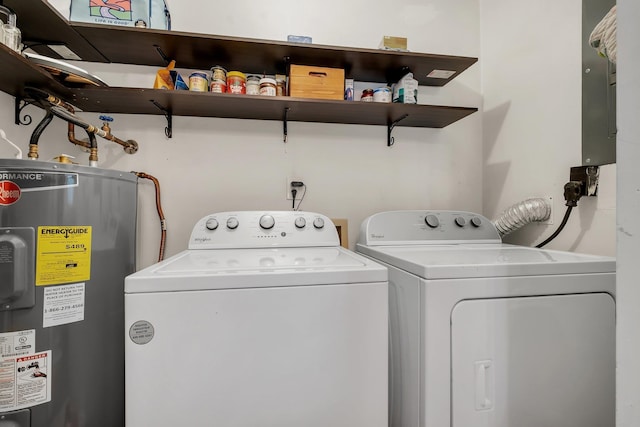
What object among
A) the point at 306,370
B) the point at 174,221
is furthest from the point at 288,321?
the point at 174,221

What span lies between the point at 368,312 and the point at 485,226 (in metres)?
1.02

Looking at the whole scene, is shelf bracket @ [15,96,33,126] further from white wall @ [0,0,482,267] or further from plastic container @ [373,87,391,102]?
plastic container @ [373,87,391,102]

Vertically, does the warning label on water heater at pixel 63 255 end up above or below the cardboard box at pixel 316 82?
below

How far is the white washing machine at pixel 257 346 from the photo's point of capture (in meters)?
0.76

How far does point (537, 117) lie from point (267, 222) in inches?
57.3

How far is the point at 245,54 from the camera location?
5.01 ft

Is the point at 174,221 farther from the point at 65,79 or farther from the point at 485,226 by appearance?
the point at 485,226

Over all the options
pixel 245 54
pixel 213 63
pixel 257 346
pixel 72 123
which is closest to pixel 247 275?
pixel 257 346

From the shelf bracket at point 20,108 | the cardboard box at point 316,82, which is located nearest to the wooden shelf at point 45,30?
the shelf bracket at point 20,108

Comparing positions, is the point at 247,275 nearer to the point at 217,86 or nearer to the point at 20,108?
the point at 217,86

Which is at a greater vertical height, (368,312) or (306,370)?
(368,312)

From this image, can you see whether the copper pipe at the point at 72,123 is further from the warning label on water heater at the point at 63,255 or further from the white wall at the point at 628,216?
the white wall at the point at 628,216

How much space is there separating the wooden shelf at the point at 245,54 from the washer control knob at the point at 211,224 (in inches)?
33.2

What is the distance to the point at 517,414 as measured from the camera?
0.89m
